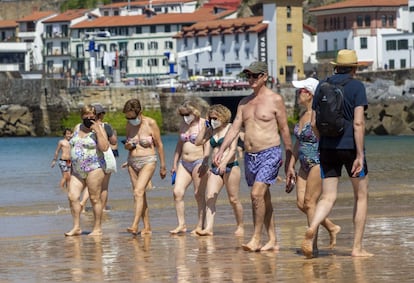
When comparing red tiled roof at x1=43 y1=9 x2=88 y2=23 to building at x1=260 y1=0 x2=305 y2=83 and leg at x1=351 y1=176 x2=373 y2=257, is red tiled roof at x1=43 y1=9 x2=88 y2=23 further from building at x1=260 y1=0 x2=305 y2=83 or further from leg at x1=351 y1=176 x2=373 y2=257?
leg at x1=351 y1=176 x2=373 y2=257

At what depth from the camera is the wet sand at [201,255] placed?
43.4ft

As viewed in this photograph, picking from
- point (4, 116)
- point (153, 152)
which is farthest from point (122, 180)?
point (4, 116)

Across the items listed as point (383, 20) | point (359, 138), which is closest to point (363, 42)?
point (383, 20)

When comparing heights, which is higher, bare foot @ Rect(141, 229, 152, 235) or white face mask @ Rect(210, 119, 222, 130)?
white face mask @ Rect(210, 119, 222, 130)

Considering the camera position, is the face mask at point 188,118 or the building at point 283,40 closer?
the face mask at point 188,118

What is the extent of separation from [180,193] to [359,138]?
5009 millimetres

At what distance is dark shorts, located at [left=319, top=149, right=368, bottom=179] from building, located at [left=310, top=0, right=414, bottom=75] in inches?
3924

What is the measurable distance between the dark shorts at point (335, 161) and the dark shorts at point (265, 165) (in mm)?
968

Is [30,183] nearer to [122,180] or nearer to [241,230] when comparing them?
[122,180]

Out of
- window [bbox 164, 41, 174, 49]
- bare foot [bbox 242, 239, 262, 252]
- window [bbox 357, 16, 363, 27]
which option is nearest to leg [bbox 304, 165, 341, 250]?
bare foot [bbox 242, 239, 262, 252]

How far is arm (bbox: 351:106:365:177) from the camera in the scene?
13703 millimetres

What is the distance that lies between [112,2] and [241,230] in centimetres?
14546

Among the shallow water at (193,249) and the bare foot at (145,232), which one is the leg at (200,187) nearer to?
the shallow water at (193,249)

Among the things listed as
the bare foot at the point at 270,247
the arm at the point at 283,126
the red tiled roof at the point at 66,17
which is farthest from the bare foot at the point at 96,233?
the red tiled roof at the point at 66,17
